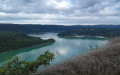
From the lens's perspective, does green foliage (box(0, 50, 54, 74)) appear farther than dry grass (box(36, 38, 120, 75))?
Yes

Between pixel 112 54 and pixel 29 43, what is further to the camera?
pixel 29 43

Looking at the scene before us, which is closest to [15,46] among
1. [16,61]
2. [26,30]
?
[16,61]

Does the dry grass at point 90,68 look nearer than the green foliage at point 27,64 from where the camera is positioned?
Yes

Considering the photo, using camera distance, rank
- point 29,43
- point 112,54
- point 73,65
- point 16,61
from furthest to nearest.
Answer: point 29,43 → point 16,61 → point 112,54 → point 73,65

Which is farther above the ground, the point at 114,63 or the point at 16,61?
the point at 114,63

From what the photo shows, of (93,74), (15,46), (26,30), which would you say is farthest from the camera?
(26,30)

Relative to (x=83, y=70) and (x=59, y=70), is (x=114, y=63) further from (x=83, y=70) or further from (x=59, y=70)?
(x=59, y=70)

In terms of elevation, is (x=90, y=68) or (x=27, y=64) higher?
(x=90, y=68)

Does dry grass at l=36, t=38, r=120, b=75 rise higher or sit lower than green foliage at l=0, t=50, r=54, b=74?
higher

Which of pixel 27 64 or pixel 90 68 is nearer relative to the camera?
pixel 90 68

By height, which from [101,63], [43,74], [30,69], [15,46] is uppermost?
[101,63]

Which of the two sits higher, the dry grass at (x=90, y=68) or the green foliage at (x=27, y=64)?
the dry grass at (x=90, y=68)
